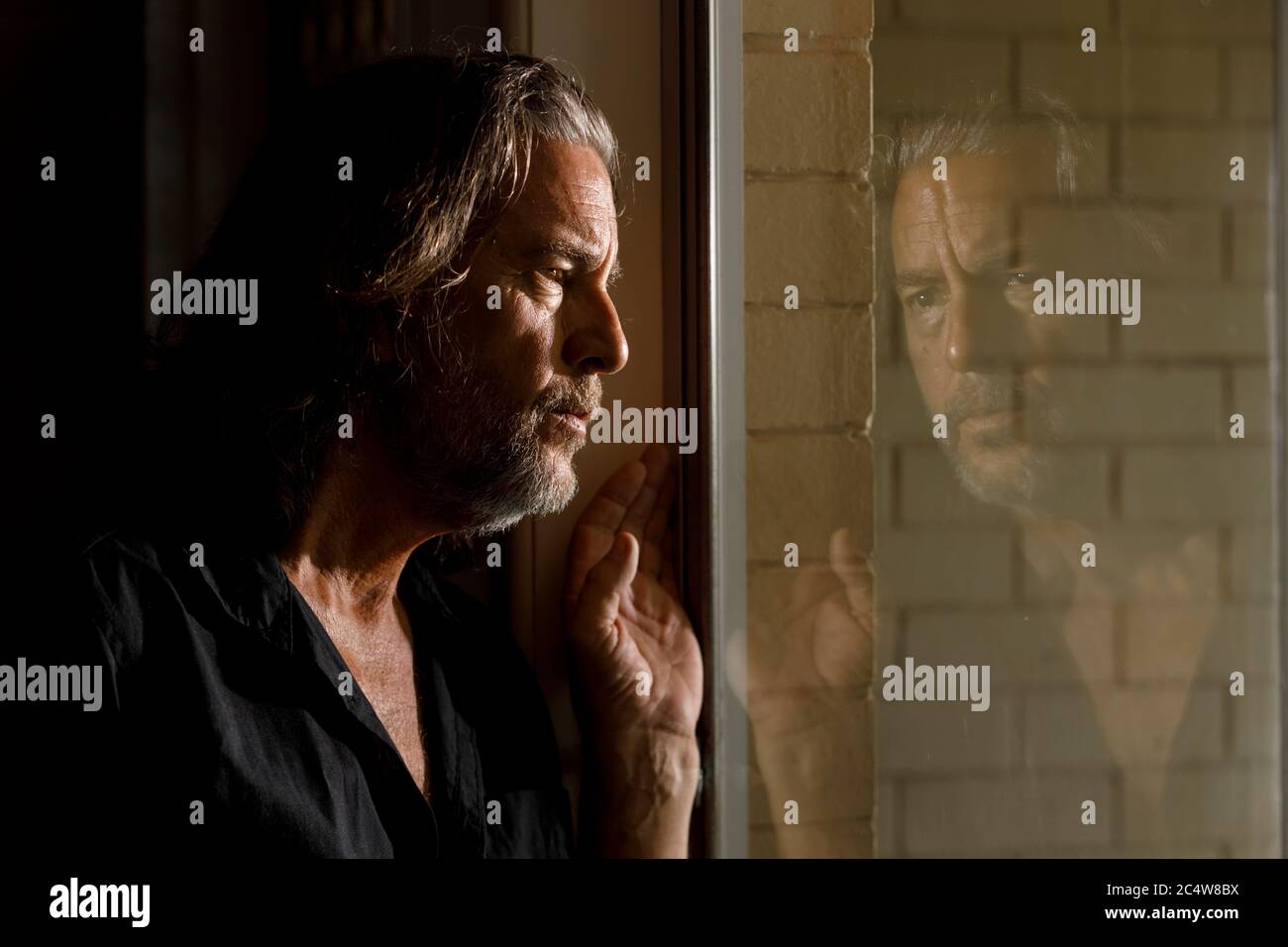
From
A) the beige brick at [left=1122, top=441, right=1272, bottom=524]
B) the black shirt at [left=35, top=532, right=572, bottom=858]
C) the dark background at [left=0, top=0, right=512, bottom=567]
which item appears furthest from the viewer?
the beige brick at [left=1122, top=441, right=1272, bottom=524]

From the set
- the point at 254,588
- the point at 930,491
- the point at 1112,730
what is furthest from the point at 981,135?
the point at 254,588

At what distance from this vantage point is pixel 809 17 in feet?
2.89

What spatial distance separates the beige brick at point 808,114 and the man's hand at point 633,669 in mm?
269

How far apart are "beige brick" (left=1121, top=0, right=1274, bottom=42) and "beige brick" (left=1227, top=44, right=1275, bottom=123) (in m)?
0.02

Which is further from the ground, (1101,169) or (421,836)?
(1101,169)

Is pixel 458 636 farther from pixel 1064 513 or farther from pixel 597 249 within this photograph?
pixel 1064 513

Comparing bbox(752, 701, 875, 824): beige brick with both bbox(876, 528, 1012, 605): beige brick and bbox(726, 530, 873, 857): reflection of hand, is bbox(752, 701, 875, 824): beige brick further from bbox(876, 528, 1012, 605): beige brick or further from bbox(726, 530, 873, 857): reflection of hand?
bbox(876, 528, 1012, 605): beige brick

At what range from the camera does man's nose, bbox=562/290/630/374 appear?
83 centimetres

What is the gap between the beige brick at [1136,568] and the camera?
922 millimetres

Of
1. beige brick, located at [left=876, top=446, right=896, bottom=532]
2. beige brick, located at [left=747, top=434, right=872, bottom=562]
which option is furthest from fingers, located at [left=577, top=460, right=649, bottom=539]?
beige brick, located at [left=876, top=446, right=896, bottom=532]

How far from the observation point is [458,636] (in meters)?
0.88

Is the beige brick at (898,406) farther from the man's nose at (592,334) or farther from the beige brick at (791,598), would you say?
the man's nose at (592,334)
